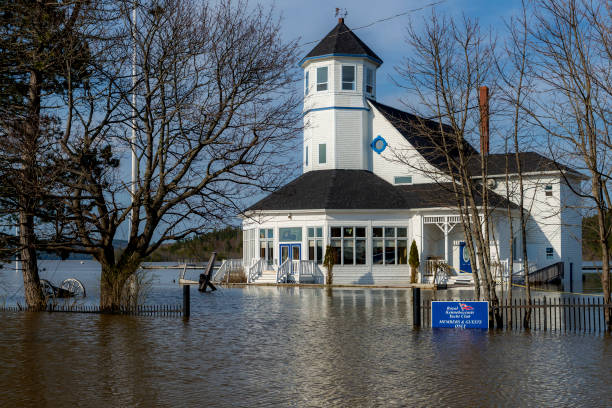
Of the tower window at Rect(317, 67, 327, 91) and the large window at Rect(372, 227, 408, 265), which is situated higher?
the tower window at Rect(317, 67, 327, 91)

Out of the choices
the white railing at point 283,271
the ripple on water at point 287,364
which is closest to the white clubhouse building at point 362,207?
the white railing at point 283,271

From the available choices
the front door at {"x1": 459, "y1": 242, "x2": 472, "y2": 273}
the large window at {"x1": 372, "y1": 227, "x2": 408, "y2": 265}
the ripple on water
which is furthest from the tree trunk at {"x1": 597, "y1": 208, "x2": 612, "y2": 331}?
the large window at {"x1": 372, "y1": 227, "x2": 408, "y2": 265}

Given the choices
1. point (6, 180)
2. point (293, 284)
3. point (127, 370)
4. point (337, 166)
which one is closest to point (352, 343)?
point (127, 370)

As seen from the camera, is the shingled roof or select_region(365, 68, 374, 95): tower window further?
select_region(365, 68, 374, 95): tower window

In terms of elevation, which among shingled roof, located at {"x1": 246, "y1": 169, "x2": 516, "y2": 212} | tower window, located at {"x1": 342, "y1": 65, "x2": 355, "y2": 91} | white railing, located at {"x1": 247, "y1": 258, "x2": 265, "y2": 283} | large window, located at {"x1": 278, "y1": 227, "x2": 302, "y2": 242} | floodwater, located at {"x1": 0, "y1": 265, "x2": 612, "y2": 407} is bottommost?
floodwater, located at {"x1": 0, "y1": 265, "x2": 612, "y2": 407}

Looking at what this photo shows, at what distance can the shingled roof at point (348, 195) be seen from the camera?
126 ft

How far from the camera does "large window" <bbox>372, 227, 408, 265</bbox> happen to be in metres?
38.8

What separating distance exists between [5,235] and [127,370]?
35.3 feet

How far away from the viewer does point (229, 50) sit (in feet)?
Answer: 63.8

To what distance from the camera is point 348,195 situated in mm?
39500

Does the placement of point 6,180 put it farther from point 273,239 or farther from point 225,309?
point 273,239

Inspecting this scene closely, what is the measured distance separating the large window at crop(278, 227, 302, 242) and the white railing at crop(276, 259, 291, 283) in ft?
4.91

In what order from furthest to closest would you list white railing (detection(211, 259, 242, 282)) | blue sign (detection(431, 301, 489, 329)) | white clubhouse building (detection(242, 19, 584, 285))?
white railing (detection(211, 259, 242, 282))
white clubhouse building (detection(242, 19, 584, 285))
blue sign (detection(431, 301, 489, 329))

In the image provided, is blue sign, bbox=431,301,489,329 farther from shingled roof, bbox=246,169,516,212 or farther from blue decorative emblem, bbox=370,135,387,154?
blue decorative emblem, bbox=370,135,387,154
